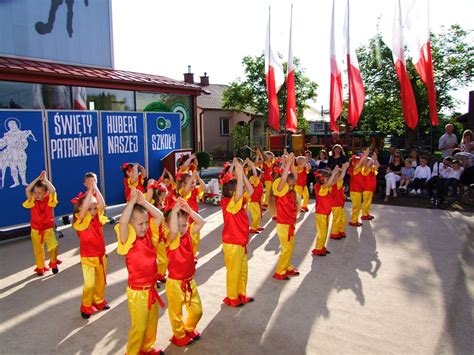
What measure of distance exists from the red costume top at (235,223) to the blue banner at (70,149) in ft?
18.6

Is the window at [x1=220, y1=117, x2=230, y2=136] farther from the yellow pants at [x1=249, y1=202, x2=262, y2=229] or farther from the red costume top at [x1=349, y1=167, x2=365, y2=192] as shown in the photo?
Result: the yellow pants at [x1=249, y1=202, x2=262, y2=229]

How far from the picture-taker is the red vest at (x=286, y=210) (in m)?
5.68

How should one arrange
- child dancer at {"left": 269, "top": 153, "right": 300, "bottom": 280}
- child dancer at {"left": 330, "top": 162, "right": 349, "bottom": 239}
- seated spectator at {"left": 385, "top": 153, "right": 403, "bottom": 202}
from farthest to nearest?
seated spectator at {"left": 385, "top": 153, "right": 403, "bottom": 202} → child dancer at {"left": 330, "top": 162, "right": 349, "bottom": 239} → child dancer at {"left": 269, "top": 153, "right": 300, "bottom": 280}

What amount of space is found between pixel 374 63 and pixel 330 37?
1307cm

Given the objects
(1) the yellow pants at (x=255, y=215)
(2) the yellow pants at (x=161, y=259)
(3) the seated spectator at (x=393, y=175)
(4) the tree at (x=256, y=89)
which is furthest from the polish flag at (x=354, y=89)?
(4) the tree at (x=256, y=89)

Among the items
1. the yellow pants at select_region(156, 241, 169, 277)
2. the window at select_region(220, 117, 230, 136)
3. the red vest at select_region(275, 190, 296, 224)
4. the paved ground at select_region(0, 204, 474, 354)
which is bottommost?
the paved ground at select_region(0, 204, 474, 354)

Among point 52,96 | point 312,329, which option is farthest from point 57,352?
point 52,96

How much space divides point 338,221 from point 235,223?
12.4 ft

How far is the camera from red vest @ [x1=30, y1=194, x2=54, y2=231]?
6168mm

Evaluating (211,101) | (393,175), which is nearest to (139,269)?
(393,175)

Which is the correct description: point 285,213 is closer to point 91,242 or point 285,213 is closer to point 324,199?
point 324,199

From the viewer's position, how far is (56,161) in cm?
902

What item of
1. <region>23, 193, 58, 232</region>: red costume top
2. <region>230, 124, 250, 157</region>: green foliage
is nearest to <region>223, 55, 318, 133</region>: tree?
<region>230, 124, 250, 157</region>: green foliage

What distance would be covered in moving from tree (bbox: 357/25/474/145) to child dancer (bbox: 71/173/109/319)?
18862 mm
